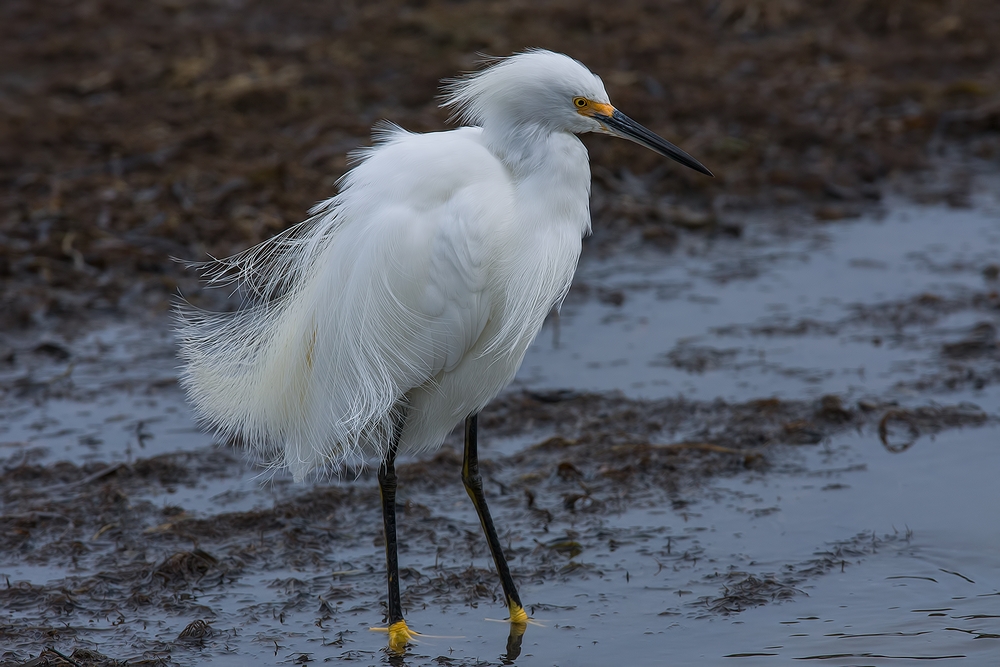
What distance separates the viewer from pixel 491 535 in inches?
163

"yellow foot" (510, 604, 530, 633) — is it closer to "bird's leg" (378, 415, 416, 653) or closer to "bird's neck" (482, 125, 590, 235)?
"bird's leg" (378, 415, 416, 653)

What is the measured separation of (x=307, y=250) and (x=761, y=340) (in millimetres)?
3342

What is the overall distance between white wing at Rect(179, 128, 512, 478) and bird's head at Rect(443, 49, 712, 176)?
152mm

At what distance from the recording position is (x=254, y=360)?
4137 mm

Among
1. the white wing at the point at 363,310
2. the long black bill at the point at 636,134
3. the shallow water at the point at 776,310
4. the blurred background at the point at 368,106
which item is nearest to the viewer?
the white wing at the point at 363,310

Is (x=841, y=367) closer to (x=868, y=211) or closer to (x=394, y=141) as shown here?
(x=868, y=211)

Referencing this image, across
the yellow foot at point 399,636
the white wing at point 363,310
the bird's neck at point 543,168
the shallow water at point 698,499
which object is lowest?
the yellow foot at point 399,636

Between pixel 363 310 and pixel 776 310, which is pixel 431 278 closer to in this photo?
pixel 363 310

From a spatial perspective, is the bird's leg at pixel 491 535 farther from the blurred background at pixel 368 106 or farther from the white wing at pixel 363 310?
the blurred background at pixel 368 106

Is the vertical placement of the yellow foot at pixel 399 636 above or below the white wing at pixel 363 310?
below

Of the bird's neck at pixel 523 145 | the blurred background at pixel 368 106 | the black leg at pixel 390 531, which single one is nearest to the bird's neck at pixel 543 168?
the bird's neck at pixel 523 145

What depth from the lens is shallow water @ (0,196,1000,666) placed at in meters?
3.99

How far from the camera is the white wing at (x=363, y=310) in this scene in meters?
3.65

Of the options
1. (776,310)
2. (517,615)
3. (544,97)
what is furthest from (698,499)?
(776,310)
